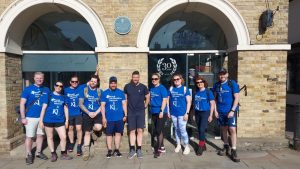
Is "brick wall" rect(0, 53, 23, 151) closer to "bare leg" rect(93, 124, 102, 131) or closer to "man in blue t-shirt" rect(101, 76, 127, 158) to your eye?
"bare leg" rect(93, 124, 102, 131)

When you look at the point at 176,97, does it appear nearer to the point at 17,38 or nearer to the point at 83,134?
the point at 83,134

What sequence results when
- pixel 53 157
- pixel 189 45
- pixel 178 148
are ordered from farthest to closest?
pixel 189 45
pixel 178 148
pixel 53 157

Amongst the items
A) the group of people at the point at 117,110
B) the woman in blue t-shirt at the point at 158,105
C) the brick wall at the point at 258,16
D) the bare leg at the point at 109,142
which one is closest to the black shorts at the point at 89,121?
the group of people at the point at 117,110

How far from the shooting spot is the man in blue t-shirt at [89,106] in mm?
5727

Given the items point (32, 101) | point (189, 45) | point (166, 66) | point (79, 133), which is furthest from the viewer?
point (189, 45)

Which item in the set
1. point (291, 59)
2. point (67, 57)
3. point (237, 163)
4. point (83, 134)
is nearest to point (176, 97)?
point (237, 163)

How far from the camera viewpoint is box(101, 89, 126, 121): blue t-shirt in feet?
18.5

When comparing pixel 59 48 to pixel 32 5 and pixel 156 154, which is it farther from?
pixel 156 154

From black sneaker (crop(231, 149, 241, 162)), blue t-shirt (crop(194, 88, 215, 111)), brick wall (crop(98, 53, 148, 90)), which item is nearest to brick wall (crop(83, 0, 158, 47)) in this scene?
brick wall (crop(98, 53, 148, 90))

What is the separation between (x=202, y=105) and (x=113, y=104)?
186 centimetres

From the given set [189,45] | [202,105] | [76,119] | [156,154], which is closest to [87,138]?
[76,119]

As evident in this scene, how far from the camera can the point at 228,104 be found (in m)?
5.61

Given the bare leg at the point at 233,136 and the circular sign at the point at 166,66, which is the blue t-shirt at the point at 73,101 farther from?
the bare leg at the point at 233,136

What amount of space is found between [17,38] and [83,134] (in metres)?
2.99
